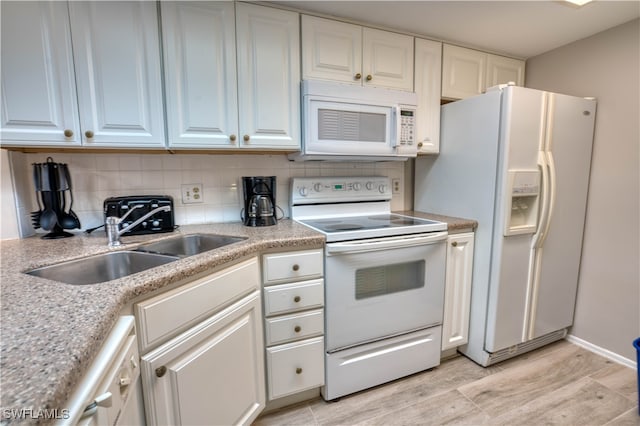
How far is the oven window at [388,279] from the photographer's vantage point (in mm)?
1590

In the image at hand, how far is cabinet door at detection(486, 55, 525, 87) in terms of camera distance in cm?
214

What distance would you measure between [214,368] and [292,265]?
52 cm

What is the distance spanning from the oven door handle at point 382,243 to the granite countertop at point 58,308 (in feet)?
0.41

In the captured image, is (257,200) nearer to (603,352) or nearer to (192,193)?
(192,193)

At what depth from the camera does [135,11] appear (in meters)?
1.33

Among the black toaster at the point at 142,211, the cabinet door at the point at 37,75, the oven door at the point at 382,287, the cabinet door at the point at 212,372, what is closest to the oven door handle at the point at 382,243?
the oven door at the point at 382,287

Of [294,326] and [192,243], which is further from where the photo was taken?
[192,243]

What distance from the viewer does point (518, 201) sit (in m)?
1.82

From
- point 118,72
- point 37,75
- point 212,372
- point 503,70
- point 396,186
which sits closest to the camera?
point 212,372

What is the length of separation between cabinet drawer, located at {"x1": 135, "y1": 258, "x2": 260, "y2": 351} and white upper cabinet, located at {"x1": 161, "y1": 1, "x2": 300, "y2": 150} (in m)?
0.70

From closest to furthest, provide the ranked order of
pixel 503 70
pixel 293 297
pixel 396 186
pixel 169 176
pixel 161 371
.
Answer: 1. pixel 161 371
2. pixel 293 297
3. pixel 169 176
4. pixel 503 70
5. pixel 396 186

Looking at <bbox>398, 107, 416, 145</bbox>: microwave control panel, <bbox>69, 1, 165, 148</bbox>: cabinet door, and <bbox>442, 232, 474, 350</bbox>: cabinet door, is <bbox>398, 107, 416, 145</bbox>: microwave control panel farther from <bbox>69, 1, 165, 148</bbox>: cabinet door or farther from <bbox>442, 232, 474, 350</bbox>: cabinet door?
<bbox>69, 1, 165, 148</bbox>: cabinet door

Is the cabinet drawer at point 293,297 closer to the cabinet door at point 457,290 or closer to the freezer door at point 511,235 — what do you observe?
the cabinet door at point 457,290

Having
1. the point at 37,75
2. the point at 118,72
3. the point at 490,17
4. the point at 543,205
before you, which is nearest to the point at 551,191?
the point at 543,205
